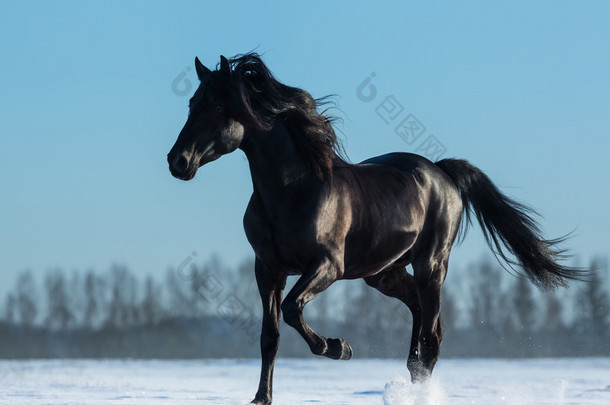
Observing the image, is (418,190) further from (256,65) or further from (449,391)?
(449,391)

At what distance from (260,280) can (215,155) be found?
0.91 metres

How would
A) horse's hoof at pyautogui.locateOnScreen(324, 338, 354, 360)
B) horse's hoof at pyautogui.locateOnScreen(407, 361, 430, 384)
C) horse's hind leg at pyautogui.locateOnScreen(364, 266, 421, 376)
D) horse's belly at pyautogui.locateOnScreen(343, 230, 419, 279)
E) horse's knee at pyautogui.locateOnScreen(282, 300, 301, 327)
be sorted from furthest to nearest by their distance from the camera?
horse's hind leg at pyautogui.locateOnScreen(364, 266, 421, 376) < horse's hoof at pyautogui.locateOnScreen(407, 361, 430, 384) < horse's belly at pyautogui.locateOnScreen(343, 230, 419, 279) < horse's hoof at pyautogui.locateOnScreen(324, 338, 354, 360) < horse's knee at pyautogui.locateOnScreen(282, 300, 301, 327)

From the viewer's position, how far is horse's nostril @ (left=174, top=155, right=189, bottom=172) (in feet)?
17.1

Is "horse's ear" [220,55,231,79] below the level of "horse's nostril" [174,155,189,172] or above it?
above

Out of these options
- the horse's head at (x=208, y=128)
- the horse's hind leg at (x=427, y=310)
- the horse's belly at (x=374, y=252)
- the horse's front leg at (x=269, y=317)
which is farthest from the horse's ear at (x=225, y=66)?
the horse's hind leg at (x=427, y=310)

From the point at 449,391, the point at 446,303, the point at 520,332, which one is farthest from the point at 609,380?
the point at 520,332

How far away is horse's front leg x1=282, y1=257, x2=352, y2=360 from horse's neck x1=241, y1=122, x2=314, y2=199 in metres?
0.62

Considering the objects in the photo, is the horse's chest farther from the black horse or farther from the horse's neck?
the horse's neck

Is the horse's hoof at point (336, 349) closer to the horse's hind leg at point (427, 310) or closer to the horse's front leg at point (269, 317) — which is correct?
the horse's front leg at point (269, 317)

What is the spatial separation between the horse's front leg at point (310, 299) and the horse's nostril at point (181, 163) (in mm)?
1009

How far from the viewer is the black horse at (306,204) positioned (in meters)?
5.32

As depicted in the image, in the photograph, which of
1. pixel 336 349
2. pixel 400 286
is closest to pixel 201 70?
pixel 336 349

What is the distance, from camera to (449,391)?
379 inches

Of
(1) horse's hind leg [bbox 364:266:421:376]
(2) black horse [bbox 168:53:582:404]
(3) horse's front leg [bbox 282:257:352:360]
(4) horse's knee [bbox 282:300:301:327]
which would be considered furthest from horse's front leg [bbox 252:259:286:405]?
(1) horse's hind leg [bbox 364:266:421:376]
